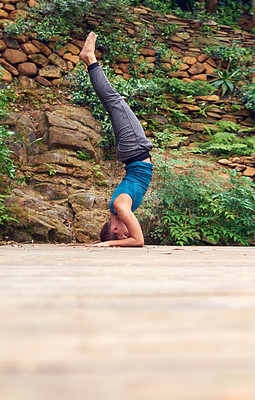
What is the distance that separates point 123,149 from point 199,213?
236 cm

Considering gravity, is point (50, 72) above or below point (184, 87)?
above

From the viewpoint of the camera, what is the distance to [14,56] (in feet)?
25.9

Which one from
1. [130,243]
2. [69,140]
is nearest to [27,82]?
[69,140]

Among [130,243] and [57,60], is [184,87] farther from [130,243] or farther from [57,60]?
[130,243]

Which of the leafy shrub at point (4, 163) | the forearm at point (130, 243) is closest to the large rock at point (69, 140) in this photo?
the leafy shrub at point (4, 163)

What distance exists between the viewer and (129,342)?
33 cm

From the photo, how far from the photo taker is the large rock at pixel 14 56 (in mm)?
7855

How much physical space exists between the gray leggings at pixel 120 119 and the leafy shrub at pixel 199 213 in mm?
1733

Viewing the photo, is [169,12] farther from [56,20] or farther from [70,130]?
[70,130]

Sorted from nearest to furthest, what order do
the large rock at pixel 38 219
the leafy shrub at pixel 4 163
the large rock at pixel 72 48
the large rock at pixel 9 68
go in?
1. the leafy shrub at pixel 4 163
2. the large rock at pixel 38 219
3. the large rock at pixel 9 68
4. the large rock at pixel 72 48

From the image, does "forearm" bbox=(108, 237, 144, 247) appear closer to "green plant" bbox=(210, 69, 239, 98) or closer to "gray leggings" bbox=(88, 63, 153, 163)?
"gray leggings" bbox=(88, 63, 153, 163)

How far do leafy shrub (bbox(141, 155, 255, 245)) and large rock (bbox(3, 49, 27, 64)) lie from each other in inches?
179

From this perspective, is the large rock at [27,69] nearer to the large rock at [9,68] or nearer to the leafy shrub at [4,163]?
the large rock at [9,68]

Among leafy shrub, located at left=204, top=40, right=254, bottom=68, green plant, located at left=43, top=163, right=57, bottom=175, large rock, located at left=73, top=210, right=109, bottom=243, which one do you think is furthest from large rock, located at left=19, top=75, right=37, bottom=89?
leafy shrub, located at left=204, top=40, right=254, bottom=68
